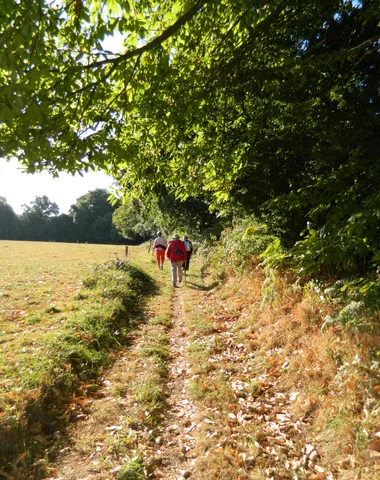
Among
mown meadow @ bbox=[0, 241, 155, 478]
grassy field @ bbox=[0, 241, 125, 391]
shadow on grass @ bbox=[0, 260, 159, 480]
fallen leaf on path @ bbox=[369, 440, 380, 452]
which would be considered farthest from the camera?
grassy field @ bbox=[0, 241, 125, 391]

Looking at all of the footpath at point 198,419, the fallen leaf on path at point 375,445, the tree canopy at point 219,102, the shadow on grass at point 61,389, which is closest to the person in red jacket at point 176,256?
the shadow on grass at point 61,389

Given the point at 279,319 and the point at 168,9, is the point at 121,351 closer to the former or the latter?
the point at 279,319

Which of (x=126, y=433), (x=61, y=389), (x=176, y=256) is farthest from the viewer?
(x=176, y=256)

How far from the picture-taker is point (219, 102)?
532 centimetres

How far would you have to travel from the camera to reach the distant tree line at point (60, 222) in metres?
81.1

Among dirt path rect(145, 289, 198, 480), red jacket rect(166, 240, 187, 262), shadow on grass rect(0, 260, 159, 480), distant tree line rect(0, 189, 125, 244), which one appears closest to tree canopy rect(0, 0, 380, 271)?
dirt path rect(145, 289, 198, 480)

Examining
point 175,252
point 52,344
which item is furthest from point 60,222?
point 52,344

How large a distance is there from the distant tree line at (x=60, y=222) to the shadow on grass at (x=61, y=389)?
73325mm

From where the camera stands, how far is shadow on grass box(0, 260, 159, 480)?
314 cm

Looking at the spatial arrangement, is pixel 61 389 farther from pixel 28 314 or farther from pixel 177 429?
pixel 28 314

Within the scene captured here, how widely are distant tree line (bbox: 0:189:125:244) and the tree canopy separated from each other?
7502 cm

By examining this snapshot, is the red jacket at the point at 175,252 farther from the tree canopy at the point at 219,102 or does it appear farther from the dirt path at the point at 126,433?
the dirt path at the point at 126,433

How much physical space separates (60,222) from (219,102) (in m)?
88.2

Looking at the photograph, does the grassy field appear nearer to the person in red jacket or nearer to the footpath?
the footpath
